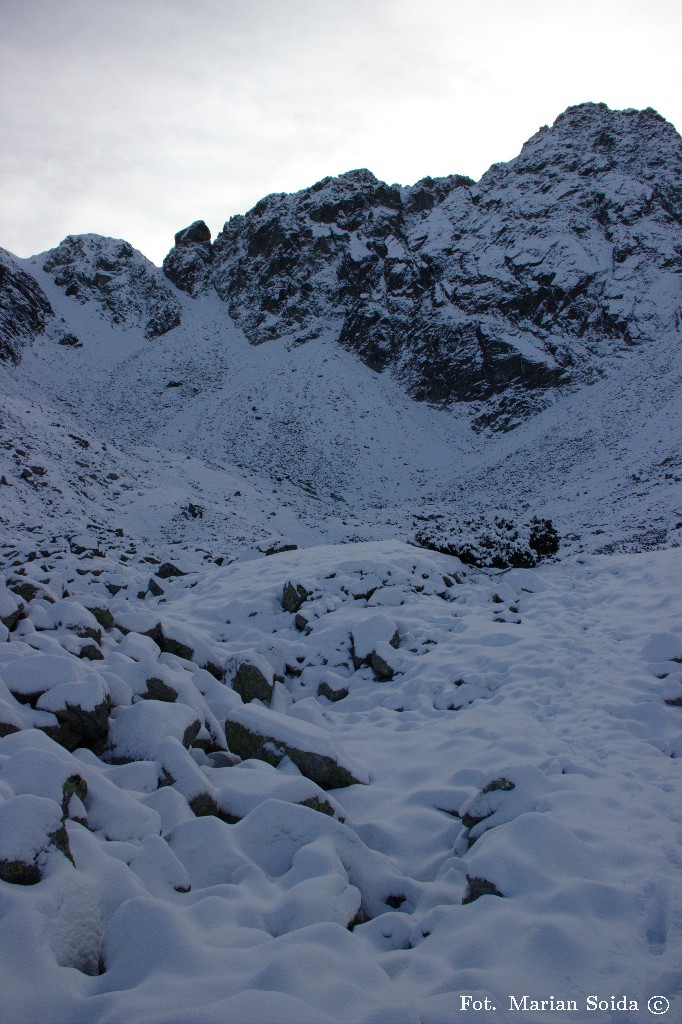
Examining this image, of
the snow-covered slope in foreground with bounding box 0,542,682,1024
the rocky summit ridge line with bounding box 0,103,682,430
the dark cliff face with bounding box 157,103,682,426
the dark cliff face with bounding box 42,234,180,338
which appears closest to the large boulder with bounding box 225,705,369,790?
the snow-covered slope in foreground with bounding box 0,542,682,1024

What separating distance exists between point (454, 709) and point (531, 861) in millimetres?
3377

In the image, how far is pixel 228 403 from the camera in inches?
1865

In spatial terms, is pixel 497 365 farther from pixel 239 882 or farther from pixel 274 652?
pixel 239 882

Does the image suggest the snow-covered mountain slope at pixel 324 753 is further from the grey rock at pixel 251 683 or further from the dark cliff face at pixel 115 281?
the dark cliff face at pixel 115 281

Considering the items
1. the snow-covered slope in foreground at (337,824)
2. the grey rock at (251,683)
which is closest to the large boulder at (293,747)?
the snow-covered slope in foreground at (337,824)

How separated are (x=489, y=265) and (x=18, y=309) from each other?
151 ft

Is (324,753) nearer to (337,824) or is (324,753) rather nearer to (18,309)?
(337,824)

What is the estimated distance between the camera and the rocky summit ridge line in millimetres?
47156

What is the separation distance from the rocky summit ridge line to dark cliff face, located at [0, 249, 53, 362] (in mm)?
183

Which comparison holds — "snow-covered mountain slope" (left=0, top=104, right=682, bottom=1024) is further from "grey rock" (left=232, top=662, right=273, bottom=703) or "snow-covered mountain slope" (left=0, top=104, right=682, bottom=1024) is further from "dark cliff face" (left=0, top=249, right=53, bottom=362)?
"dark cliff face" (left=0, top=249, right=53, bottom=362)

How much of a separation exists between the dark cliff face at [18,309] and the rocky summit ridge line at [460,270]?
0.60 ft

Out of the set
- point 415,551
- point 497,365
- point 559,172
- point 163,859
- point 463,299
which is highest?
point 559,172

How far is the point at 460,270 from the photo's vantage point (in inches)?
2154

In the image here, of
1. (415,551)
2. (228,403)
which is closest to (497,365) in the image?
(228,403)
